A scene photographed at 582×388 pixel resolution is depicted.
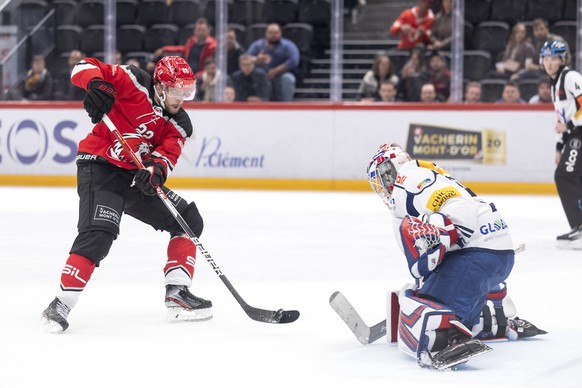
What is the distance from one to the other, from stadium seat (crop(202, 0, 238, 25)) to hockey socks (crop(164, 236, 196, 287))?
6441 millimetres

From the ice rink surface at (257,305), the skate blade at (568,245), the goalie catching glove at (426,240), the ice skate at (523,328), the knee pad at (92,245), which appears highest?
the goalie catching glove at (426,240)

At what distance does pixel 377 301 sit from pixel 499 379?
1478 millimetres

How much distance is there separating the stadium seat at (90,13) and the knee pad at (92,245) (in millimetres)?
7093

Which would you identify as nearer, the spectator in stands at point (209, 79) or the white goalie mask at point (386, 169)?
the white goalie mask at point (386, 169)

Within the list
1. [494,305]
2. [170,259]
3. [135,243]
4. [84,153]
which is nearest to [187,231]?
[170,259]

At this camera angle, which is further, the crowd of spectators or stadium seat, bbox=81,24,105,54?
stadium seat, bbox=81,24,105,54

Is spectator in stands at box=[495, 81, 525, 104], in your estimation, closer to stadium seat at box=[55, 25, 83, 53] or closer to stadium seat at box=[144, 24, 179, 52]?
stadium seat at box=[144, 24, 179, 52]

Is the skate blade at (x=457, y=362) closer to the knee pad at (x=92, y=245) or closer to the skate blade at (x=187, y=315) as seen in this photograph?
the skate blade at (x=187, y=315)

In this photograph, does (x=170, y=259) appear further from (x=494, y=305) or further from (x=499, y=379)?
(x=499, y=379)

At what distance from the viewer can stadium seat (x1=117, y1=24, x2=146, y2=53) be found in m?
10.7

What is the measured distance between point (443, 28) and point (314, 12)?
131 cm

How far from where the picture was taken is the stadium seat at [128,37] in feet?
35.2

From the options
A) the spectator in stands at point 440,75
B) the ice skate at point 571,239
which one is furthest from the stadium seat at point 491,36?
the ice skate at point 571,239

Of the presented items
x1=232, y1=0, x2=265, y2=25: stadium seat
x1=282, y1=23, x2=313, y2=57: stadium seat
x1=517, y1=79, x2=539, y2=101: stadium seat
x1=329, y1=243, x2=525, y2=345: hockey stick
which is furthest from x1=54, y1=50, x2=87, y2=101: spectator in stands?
x1=329, y1=243, x2=525, y2=345: hockey stick
